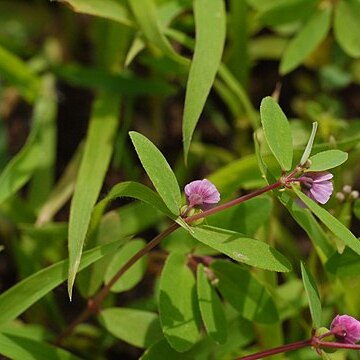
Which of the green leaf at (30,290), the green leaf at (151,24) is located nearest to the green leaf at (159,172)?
the green leaf at (30,290)

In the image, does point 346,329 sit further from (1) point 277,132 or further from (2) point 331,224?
(1) point 277,132

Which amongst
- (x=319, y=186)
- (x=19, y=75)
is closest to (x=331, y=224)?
(x=319, y=186)

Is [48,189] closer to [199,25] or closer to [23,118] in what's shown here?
[23,118]

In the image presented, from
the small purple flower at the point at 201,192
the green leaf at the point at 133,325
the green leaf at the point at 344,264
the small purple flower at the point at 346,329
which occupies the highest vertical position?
the small purple flower at the point at 201,192

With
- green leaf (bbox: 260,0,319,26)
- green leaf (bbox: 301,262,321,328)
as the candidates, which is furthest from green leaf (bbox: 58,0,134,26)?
green leaf (bbox: 301,262,321,328)

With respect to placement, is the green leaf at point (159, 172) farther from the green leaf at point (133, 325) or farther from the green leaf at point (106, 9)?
the green leaf at point (106, 9)

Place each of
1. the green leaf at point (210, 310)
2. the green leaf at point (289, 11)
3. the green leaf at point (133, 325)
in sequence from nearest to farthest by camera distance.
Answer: the green leaf at point (210, 310)
the green leaf at point (133, 325)
the green leaf at point (289, 11)

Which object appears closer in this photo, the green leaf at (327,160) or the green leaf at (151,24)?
the green leaf at (327,160)

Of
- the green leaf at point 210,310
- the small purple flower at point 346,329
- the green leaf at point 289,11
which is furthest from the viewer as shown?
the green leaf at point 289,11
